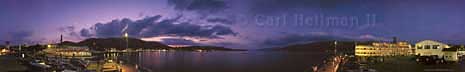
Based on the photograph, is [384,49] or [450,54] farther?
[384,49]

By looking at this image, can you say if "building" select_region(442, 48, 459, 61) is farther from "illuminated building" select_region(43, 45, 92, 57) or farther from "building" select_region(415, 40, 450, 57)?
"illuminated building" select_region(43, 45, 92, 57)

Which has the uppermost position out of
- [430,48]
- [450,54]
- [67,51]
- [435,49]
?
[430,48]

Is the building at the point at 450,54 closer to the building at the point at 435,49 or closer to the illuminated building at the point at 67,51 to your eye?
the building at the point at 435,49

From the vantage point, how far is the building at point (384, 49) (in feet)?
404

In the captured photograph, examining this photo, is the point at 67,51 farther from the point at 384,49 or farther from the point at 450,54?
the point at 450,54

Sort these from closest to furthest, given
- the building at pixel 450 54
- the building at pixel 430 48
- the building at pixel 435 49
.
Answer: the building at pixel 450 54, the building at pixel 435 49, the building at pixel 430 48

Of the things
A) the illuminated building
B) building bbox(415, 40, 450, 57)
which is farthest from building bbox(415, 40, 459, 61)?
the illuminated building

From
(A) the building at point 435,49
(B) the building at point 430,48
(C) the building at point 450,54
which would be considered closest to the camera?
(C) the building at point 450,54

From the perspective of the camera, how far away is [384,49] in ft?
442

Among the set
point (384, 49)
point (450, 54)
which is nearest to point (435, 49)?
point (450, 54)

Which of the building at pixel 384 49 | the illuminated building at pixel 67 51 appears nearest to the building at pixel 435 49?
the building at pixel 384 49

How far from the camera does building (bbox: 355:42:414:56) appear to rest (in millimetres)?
123188

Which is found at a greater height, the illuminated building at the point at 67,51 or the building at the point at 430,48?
the building at the point at 430,48

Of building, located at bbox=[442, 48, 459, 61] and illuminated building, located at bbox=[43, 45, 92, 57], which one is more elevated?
building, located at bbox=[442, 48, 459, 61]
